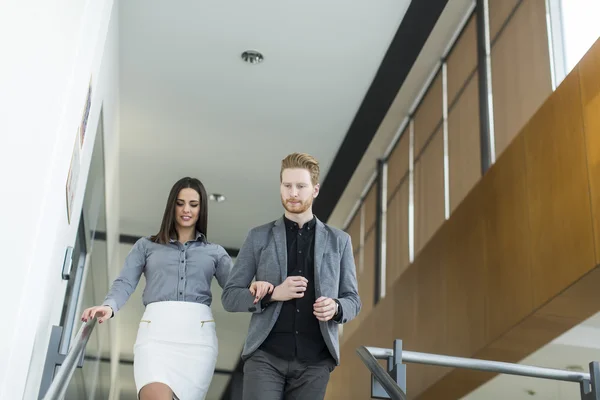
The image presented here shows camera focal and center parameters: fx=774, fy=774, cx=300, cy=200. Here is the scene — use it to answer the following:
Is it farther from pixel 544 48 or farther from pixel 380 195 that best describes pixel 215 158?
pixel 544 48

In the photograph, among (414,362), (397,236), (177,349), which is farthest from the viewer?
(397,236)

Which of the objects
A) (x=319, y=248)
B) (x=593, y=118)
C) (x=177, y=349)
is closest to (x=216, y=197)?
(x=593, y=118)

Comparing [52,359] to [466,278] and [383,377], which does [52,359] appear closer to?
[383,377]

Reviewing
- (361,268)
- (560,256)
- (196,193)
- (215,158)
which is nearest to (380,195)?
(361,268)

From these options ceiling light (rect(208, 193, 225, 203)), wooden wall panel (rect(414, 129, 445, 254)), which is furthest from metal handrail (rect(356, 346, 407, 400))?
ceiling light (rect(208, 193, 225, 203))

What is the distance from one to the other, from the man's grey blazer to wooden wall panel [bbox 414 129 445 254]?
149 inches

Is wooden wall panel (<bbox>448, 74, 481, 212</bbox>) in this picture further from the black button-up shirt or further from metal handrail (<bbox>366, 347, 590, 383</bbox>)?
the black button-up shirt

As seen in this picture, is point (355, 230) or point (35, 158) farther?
point (355, 230)

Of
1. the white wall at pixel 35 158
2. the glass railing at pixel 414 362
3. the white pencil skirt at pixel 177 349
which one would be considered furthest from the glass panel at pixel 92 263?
the glass railing at pixel 414 362

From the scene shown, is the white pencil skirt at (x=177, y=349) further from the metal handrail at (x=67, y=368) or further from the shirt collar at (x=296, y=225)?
the shirt collar at (x=296, y=225)

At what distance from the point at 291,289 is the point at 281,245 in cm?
32

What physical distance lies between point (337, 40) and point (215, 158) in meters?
2.61

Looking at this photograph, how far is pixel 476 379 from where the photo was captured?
6020mm

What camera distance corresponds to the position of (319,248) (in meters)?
3.31
